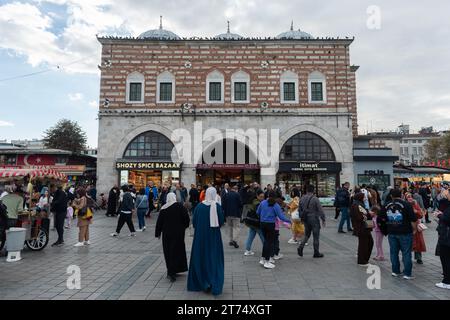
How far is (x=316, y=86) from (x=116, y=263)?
61.0 feet

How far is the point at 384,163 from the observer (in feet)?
72.3

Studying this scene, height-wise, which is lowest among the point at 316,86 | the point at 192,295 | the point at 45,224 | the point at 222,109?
the point at 192,295

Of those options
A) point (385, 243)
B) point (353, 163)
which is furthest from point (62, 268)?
point (353, 163)

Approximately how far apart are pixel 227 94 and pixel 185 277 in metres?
16.8

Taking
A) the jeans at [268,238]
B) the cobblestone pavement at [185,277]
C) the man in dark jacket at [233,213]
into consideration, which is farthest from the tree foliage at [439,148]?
the jeans at [268,238]

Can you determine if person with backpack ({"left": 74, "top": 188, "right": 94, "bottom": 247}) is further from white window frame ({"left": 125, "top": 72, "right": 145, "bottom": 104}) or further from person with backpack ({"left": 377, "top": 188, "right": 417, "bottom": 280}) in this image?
white window frame ({"left": 125, "top": 72, "right": 145, "bottom": 104})

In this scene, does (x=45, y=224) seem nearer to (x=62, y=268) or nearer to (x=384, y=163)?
(x=62, y=268)

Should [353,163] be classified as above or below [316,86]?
below

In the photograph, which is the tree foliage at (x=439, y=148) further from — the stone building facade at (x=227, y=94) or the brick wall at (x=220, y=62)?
the brick wall at (x=220, y=62)

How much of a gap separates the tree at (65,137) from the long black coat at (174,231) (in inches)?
1548

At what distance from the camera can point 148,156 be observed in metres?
21.6

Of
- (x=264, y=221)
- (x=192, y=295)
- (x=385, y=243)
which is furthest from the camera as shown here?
(x=385, y=243)

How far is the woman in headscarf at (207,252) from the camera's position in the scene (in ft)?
17.9

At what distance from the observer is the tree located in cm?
4106
